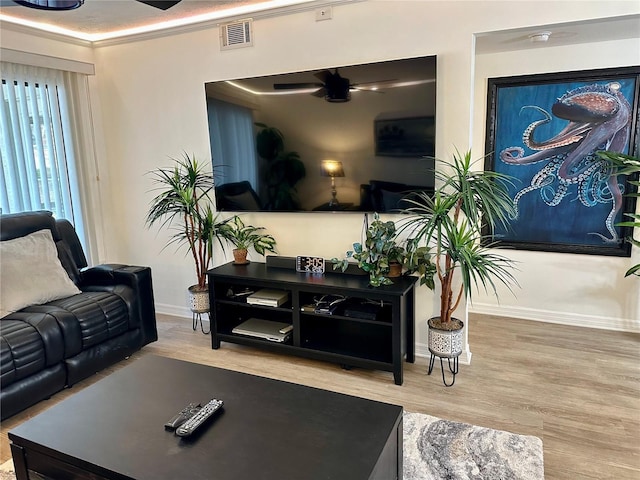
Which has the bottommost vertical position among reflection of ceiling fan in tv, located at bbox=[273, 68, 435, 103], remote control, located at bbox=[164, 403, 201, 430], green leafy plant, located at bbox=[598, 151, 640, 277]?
remote control, located at bbox=[164, 403, 201, 430]

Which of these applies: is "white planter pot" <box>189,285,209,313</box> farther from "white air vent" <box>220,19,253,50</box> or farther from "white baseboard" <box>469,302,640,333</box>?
"white baseboard" <box>469,302,640,333</box>

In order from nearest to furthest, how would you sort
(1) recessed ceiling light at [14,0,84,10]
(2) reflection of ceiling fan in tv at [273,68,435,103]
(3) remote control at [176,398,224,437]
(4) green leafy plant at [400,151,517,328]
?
(3) remote control at [176,398,224,437]
(1) recessed ceiling light at [14,0,84,10]
(4) green leafy plant at [400,151,517,328]
(2) reflection of ceiling fan in tv at [273,68,435,103]

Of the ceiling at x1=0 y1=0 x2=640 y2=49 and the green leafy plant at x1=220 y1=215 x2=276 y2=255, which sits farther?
the green leafy plant at x1=220 y1=215 x2=276 y2=255

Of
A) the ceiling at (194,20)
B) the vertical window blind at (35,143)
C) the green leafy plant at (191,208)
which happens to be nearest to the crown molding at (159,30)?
the ceiling at (194,20)

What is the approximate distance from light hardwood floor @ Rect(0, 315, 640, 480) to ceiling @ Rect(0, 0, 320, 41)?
2.57m

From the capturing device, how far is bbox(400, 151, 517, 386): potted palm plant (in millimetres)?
2408

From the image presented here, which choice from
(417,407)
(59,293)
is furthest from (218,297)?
(417,407)

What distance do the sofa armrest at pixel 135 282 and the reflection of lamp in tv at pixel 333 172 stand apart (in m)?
1.49

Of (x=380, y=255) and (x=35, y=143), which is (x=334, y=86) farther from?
(x=35, y=143)

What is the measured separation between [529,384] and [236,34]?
323 cm

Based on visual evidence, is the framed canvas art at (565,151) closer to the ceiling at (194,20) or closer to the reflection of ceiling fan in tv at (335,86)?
the ceiling at (194,20)

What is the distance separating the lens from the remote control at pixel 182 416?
1503mm

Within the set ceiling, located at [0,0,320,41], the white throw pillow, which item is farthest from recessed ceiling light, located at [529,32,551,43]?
the white throw pillow

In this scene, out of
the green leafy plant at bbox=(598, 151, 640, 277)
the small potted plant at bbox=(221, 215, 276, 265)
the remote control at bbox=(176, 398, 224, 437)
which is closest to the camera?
the remote control at bbox=(176, 398, 224, 437)
